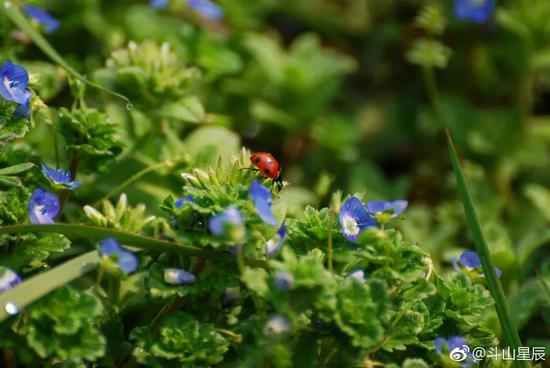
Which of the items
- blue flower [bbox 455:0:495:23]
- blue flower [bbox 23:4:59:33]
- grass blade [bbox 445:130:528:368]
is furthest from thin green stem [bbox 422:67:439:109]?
blue flower [bbox 23:4:59:33]

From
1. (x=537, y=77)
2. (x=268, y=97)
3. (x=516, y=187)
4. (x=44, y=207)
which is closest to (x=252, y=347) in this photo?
(x=44, y=207)

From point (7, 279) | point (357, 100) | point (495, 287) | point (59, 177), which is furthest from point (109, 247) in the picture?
point (357, 100)

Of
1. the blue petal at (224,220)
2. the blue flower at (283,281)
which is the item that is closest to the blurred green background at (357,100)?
the blue petal at (224,220)

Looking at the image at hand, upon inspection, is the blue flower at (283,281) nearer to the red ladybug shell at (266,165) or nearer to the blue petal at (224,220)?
the blue petal at (224,220)

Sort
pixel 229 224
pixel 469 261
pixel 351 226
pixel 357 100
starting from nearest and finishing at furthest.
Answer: pixel 229 224 → pixel 351 226 → pixel 469 261 → pixel 357 100

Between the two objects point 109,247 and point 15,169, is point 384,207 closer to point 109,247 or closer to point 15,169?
point 109,247

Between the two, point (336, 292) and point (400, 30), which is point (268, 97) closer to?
point (400, 30)
